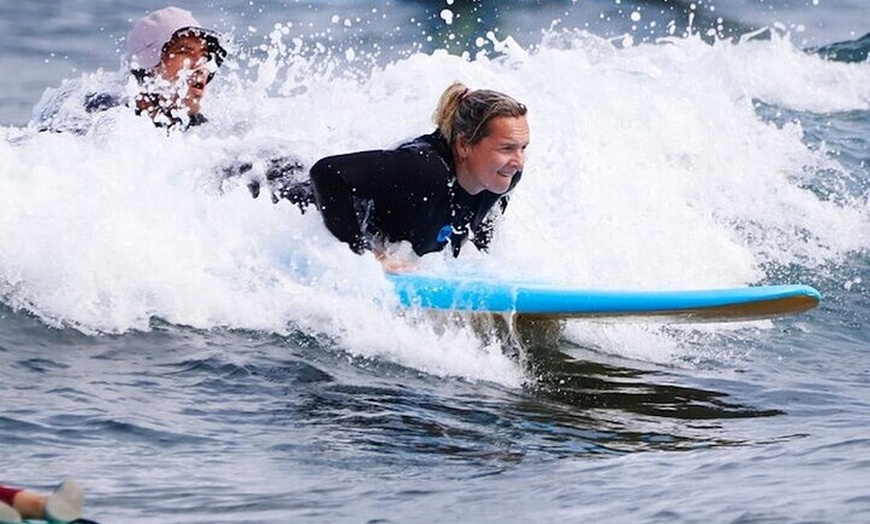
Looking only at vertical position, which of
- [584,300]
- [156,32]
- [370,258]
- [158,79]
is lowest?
[584,300]

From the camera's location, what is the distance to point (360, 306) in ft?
20.2

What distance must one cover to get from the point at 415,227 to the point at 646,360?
111 cm

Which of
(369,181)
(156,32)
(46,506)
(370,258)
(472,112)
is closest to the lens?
(46,506)

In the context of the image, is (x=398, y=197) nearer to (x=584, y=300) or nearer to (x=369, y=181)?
(x=369, y=181)

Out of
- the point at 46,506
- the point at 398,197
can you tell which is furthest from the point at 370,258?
the point at 46,506

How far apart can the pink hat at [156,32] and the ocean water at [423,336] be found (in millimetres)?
280

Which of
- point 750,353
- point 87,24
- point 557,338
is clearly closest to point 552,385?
point 557,338


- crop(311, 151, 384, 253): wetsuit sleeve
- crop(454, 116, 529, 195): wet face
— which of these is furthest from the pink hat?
crop(454, 116, 529, 195): wet face

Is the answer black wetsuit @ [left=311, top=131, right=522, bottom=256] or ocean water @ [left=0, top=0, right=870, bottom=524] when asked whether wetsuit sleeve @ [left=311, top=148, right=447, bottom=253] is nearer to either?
black wetsuit @ [left=311, top=131, right=522, bottom=256]

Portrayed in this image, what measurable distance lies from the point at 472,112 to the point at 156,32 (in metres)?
1.88

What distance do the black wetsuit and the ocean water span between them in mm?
153

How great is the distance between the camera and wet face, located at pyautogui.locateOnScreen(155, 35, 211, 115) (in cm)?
728

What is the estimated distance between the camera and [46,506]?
269cm

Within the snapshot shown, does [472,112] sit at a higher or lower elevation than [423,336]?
higher
